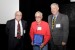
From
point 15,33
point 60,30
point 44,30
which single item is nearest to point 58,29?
point 60,30

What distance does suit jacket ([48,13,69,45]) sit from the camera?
4164mm

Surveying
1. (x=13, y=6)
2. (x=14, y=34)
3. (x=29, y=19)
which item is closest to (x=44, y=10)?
(x=29, y=19)

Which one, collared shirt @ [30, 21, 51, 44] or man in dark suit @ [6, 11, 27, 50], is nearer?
collared shirt @ [30, 21, 51, 44]

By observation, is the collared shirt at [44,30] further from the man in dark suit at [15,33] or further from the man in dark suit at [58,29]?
the man in dark suit at [15,33]

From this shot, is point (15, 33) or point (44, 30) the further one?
point (15, 33)

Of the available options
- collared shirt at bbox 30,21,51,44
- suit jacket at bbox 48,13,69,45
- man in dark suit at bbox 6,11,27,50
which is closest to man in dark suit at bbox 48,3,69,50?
suit jacket at bbox 48,13,69,45

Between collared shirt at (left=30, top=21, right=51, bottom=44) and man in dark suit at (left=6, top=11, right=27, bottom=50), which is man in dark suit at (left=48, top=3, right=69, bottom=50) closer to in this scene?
collared shirt at (left=30, top=21, right=51, bottom=44)

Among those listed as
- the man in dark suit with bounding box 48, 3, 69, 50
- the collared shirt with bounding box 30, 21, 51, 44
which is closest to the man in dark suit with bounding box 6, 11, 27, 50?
the collared shirt with bounding box 30, 21, 51, 44

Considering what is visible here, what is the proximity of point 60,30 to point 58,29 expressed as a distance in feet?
0.16

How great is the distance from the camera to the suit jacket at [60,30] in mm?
4164

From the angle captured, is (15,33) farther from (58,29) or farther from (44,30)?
(58,29)

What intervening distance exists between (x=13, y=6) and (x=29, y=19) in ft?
2.16

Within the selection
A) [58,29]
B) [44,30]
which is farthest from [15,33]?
[58,29]

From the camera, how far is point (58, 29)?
4.22m
